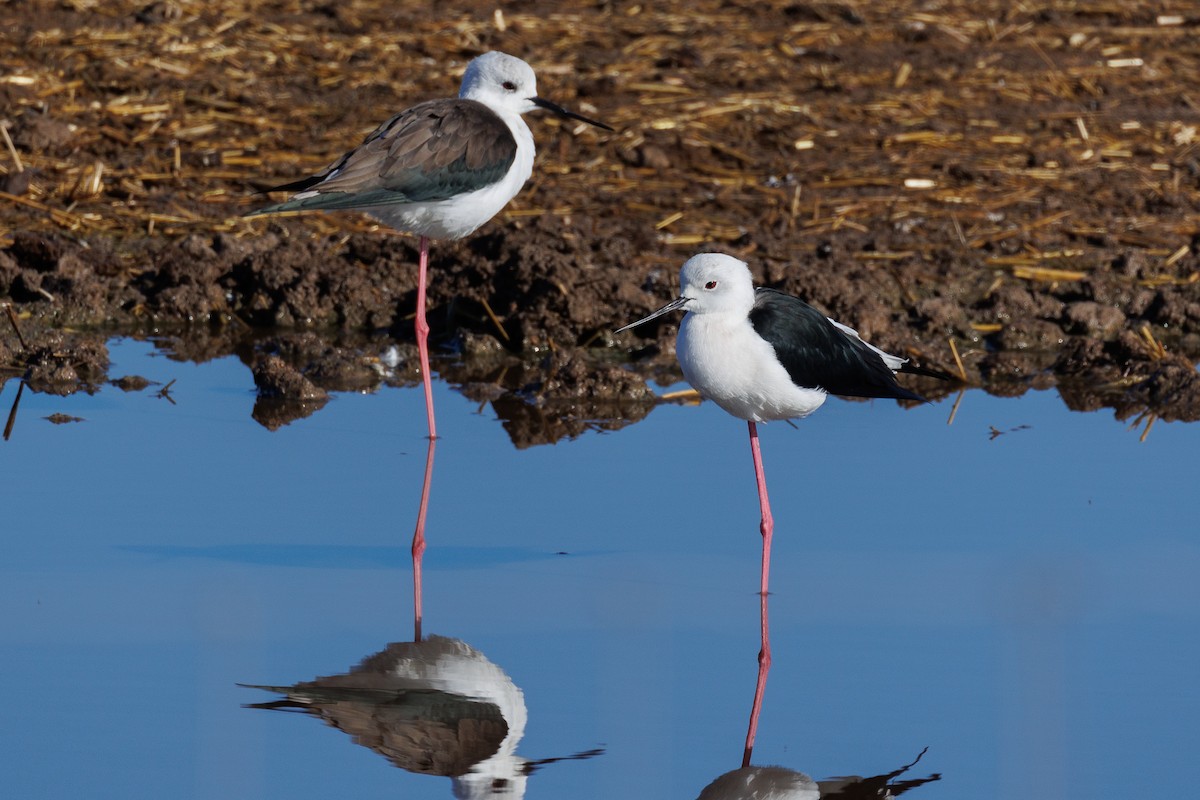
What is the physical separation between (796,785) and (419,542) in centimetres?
186

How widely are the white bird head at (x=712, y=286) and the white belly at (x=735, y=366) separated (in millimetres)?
45

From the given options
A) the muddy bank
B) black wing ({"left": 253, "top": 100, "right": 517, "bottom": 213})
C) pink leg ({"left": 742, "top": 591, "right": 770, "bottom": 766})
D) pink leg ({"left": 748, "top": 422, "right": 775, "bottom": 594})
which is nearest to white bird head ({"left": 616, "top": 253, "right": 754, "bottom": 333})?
pink leg ({"left": 748, "top": 422, "right": 775, "bottom": 594})

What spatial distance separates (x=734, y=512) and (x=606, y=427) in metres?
1.06

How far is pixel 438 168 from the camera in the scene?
6.94 metres

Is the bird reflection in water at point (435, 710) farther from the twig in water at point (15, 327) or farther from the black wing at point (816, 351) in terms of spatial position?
the twig in water at point (15, 327)

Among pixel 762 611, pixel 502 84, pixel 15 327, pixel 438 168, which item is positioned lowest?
pixel 762 611

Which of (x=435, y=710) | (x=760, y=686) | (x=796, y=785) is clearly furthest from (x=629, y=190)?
(x=796, y=785)

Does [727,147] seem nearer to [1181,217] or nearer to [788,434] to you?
[1181,217]

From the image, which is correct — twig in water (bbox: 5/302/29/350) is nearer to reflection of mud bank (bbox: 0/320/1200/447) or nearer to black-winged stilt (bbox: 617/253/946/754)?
reflection of mud bank (bbox: 0/320/1200/447)

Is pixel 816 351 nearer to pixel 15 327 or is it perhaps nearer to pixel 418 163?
pixel 418 163

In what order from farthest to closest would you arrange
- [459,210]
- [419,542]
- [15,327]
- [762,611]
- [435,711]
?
[15,327], [459,210], [419,542], [762,611], [435,711]

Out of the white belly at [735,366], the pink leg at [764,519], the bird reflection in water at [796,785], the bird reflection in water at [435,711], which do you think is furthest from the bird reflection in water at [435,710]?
the white belly at [735,366]

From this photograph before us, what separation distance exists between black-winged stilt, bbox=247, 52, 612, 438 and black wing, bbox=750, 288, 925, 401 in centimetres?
169

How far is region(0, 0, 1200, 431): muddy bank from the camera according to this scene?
796 centimetres
